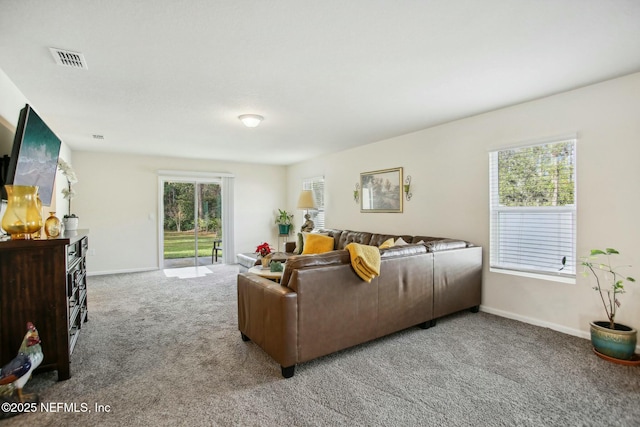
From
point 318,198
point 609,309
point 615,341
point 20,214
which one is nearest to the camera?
point 20,214

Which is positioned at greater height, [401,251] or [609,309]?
[401,251]

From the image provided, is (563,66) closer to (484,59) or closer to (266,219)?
(484,59)

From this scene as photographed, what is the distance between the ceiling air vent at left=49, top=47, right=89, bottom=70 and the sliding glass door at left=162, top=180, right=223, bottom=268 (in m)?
4.43

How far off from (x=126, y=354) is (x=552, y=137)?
14.6 ft

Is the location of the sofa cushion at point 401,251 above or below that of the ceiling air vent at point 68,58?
below

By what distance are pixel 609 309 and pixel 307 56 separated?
3.38 metres

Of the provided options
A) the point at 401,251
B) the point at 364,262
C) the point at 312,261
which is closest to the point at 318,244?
the point at 401,251

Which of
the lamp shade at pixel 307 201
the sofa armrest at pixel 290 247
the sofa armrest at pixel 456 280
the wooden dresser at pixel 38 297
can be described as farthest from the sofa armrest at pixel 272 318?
the lamp shade at pixel 307 201

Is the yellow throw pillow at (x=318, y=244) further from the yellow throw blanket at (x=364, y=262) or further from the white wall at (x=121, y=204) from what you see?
the white wall at (x=121, y=204)

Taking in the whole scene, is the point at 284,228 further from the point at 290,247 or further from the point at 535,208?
the point at 535,208

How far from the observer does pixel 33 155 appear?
8.81 feet

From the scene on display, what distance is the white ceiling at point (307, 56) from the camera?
1.87 m

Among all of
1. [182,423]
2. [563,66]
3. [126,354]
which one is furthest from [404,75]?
[126,354]

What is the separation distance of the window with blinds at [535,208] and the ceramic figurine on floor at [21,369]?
4203mm
